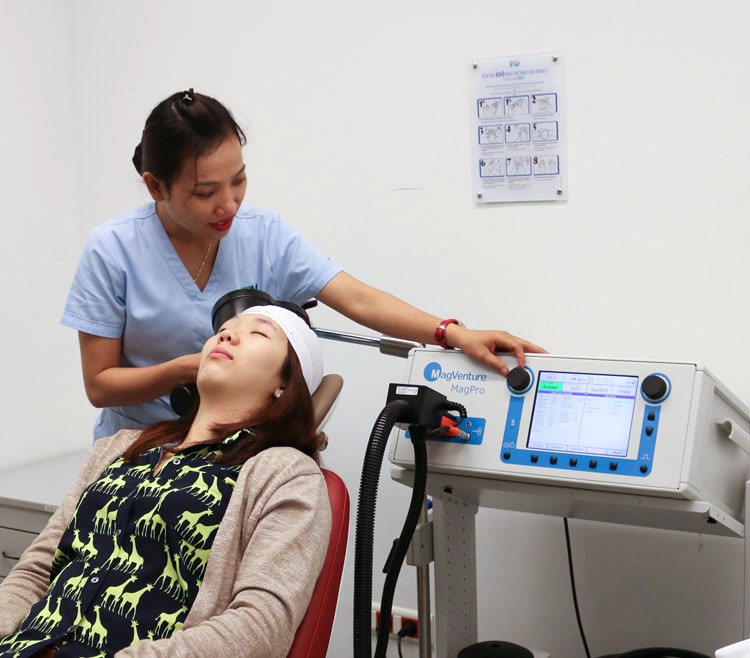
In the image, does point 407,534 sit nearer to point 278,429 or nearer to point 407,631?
point 278,429

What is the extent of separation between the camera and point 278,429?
153cm

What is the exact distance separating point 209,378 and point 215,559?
0.31 m

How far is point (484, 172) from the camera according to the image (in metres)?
2.24

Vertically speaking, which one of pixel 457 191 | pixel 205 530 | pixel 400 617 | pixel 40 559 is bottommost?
pixel 400 617

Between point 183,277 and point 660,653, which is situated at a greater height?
point 183,277

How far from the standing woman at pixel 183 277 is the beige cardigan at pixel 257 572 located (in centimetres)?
35

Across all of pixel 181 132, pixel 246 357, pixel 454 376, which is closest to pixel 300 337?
pixel 246 357

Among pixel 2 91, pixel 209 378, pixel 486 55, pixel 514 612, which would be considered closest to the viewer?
pixel 209 378

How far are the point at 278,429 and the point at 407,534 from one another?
305 mm

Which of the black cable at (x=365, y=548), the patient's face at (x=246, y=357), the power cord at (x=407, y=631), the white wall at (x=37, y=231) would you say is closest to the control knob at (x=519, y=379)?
the black cable at (x=365, y=548)

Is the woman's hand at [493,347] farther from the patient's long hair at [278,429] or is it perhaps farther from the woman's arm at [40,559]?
the woman's arm at [40,559]

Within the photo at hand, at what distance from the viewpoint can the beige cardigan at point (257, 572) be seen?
4.09ft

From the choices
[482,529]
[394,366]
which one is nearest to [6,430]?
[394,366]

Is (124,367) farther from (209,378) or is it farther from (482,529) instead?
(482,529)
